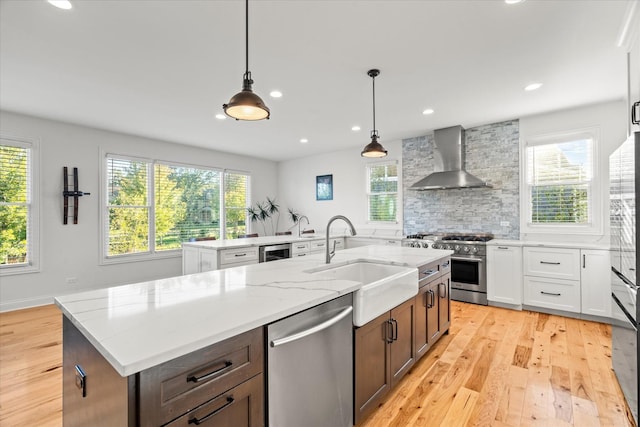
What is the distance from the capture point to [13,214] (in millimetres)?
4145

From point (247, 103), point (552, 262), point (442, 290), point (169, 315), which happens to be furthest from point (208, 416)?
point (552, 262)

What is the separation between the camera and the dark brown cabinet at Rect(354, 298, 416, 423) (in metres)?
1.76

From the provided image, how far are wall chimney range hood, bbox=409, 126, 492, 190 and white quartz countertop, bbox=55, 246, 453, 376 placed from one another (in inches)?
138

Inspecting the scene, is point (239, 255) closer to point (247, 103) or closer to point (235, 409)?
point (247, 103)

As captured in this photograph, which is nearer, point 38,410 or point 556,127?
point 38,410

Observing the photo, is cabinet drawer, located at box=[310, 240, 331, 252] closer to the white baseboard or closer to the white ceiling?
the white ceiling

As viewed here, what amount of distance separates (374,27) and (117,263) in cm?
519

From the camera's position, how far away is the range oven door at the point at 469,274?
14.1 feet

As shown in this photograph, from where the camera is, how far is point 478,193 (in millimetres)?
4824

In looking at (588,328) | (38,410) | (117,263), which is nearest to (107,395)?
(38,410)

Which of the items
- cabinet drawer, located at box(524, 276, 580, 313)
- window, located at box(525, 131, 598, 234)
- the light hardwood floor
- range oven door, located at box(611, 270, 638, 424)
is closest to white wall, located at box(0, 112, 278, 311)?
the light hardwood floor

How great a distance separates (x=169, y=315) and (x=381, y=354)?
1.34 m

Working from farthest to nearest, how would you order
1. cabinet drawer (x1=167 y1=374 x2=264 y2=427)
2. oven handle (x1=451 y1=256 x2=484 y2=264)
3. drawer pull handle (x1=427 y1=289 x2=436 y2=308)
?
oven handle (x1=451 y1=256 x2=484 y2=264)
drawer pull handle (x1=427 y1=289 x2=436 y2=308)
cabinet drawer (x1=167 y1=374 x2=264 y2=427)

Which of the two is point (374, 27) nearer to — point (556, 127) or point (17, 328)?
point (556, 127)
